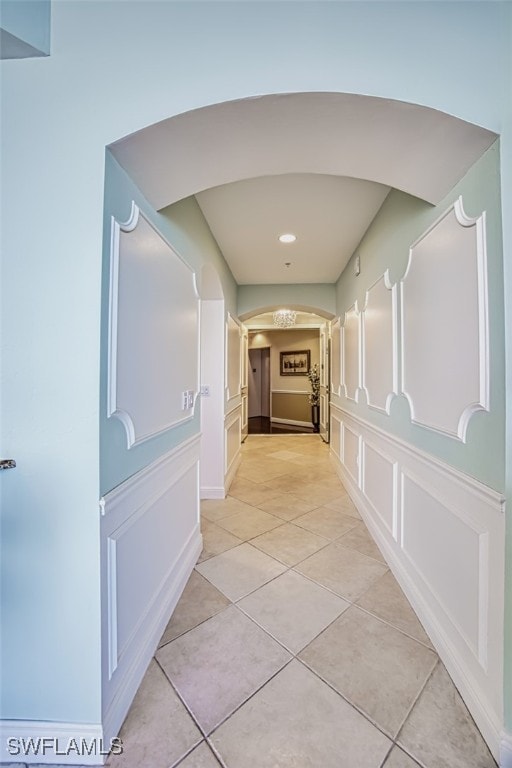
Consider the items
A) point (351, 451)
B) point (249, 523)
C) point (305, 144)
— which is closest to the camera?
point (305, 144)

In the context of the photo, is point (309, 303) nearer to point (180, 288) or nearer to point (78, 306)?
point (180, 288)

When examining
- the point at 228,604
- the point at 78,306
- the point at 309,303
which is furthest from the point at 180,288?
the point at 309,303

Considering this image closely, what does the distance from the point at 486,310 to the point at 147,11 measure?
5.12ft

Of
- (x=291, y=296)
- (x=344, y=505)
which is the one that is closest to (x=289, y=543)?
(x=344, y=505)

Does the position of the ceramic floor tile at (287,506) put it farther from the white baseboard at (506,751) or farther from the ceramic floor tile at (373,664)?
the white baseboard at (506,751)

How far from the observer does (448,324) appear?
53.2 inches

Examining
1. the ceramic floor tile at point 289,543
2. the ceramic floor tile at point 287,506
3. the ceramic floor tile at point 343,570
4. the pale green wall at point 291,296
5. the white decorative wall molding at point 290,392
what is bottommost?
the ceramic floor tile at point 343,570

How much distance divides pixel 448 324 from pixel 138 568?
1722 mm

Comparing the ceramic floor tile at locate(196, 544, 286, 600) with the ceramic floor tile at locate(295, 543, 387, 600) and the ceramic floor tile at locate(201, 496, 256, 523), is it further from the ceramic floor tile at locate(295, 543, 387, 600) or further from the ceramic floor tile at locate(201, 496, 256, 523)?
the ceramic floor tile at locate(201, 496, 256, 523)

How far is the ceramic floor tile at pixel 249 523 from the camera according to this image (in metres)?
2.52

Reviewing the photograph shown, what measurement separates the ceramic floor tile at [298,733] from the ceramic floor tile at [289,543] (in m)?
0.90

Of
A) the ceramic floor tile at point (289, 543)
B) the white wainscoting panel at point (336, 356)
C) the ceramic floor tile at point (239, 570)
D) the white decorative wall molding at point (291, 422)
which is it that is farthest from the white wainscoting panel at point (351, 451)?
the white decorative wall molding at point (291, 422)

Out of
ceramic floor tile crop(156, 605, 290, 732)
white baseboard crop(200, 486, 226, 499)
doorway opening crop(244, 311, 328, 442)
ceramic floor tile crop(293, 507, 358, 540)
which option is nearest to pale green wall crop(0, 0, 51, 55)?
ceramic floor tile crop(156, 605, 290, 732)

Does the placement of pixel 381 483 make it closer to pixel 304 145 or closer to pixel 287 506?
pixel 287 506
